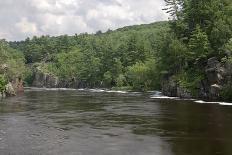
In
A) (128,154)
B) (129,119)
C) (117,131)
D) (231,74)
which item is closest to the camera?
(128,154)

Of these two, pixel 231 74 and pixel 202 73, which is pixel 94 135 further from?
pixel 202 73

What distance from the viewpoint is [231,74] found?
79625 millimetres

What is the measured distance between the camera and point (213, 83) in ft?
282

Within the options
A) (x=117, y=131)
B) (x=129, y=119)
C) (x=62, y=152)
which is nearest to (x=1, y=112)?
(x=129, y=119)

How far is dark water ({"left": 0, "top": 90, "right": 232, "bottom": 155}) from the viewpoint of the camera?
112 ft

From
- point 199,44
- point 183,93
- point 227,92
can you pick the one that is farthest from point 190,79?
point 227,92

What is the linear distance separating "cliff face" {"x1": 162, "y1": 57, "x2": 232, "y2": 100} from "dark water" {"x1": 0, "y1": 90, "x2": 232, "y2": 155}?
800 inches

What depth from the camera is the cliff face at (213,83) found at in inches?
3194

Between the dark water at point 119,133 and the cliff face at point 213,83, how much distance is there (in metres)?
20.3

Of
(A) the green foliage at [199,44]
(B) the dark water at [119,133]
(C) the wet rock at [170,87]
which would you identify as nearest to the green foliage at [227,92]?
(A) the green foliage at [199,44]

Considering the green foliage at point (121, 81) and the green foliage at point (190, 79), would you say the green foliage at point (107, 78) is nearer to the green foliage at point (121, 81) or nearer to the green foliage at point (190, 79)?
the green foliage at point (121, 81)

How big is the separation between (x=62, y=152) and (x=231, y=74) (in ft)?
177

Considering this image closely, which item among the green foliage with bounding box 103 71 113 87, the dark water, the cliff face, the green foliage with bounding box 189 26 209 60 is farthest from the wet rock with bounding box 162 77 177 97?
the green foliage with bounding box 103 71 113 87

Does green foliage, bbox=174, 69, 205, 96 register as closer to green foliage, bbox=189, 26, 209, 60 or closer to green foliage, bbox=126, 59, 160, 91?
green foliage, bbox=189, 26, 209, 60
